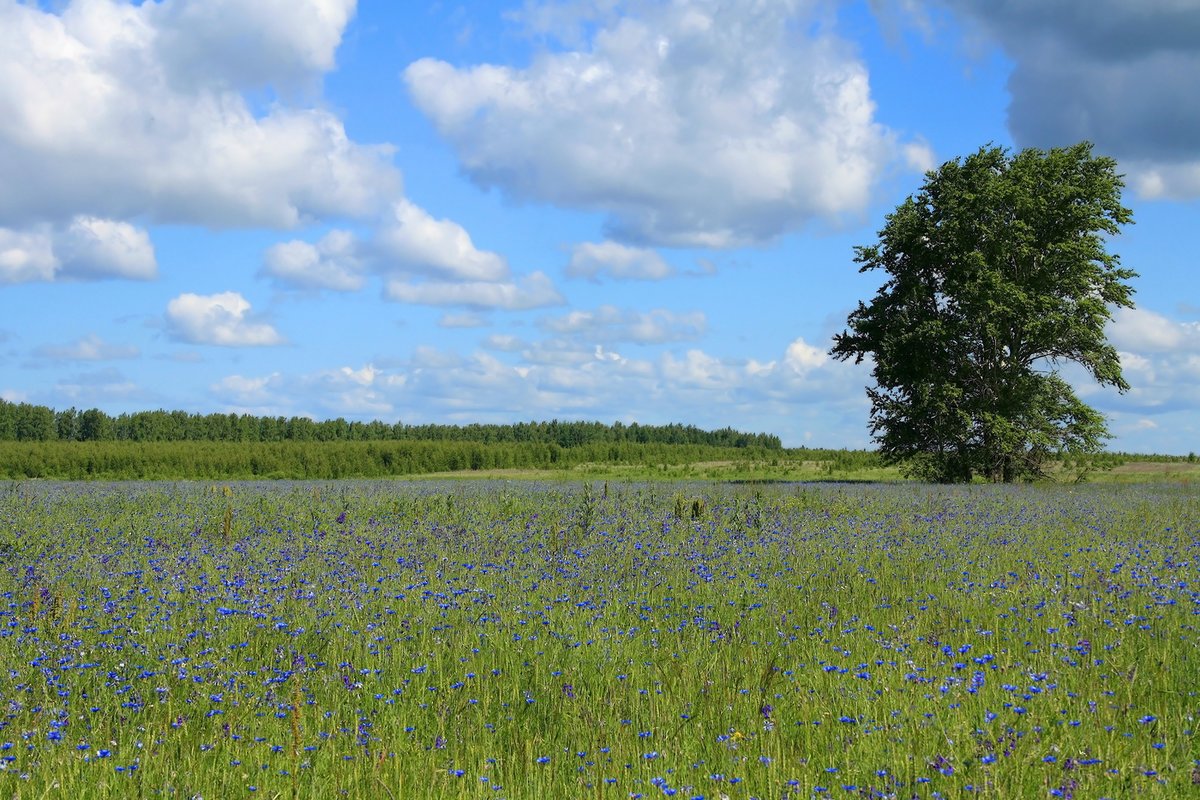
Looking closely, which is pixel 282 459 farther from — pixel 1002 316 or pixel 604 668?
pixel 604 668

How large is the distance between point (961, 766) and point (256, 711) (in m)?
4.15

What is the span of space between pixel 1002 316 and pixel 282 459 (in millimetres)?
46212

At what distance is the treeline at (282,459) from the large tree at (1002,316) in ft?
110

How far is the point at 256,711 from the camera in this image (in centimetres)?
566

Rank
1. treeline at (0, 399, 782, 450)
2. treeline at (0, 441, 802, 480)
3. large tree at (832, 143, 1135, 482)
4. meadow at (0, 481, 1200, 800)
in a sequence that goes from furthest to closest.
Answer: treeline at (0, 399, 782, 450), treeline at (0, 441, 802, 480), large tree at (832, 143, 1135, 482), meadow at (0, 481, 1200, 800)

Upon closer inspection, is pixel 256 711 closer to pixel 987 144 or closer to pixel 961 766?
pixel 961 766

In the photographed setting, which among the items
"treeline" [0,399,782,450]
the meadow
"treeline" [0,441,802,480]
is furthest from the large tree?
"treeline" [0,399,782,450]

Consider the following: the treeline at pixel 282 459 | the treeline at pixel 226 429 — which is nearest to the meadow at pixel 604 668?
the treeline at pixel 282 459

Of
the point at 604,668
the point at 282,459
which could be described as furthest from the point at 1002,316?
the point at 282,459

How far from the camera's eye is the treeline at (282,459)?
2229 inches

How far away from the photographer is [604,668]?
6.32 meters

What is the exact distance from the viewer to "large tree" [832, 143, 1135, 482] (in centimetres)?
3266

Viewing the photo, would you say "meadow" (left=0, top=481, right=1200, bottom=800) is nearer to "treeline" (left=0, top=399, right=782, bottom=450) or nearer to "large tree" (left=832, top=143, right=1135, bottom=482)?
"large tree" (left=832, top=143, right=1135, bottom=482)

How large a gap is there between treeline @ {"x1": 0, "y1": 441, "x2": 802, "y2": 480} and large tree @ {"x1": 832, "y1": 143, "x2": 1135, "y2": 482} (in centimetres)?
3366
